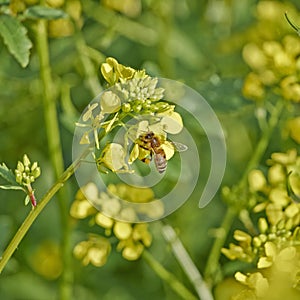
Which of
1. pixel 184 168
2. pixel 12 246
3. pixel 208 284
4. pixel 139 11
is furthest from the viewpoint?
pixel 139 11

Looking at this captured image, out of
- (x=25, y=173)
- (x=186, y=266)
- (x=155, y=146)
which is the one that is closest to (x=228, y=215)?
(x=186, y=266)

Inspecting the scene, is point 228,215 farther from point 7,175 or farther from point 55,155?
point 7,175

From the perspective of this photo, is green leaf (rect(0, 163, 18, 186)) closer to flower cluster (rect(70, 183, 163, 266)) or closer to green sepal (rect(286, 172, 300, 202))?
flower cluster (rect(70, 183, 163, 266))

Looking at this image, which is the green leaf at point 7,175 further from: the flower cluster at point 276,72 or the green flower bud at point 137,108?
the flower cluster at point 276,72

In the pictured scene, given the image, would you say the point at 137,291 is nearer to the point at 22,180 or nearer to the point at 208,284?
the point at 208,284

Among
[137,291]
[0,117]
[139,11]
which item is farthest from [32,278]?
[139,11]

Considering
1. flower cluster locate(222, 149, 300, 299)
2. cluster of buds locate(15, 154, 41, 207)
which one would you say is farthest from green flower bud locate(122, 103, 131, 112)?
flower cluster locate(222, 149, 300, 299)

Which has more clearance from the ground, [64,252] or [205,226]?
[64,252]
